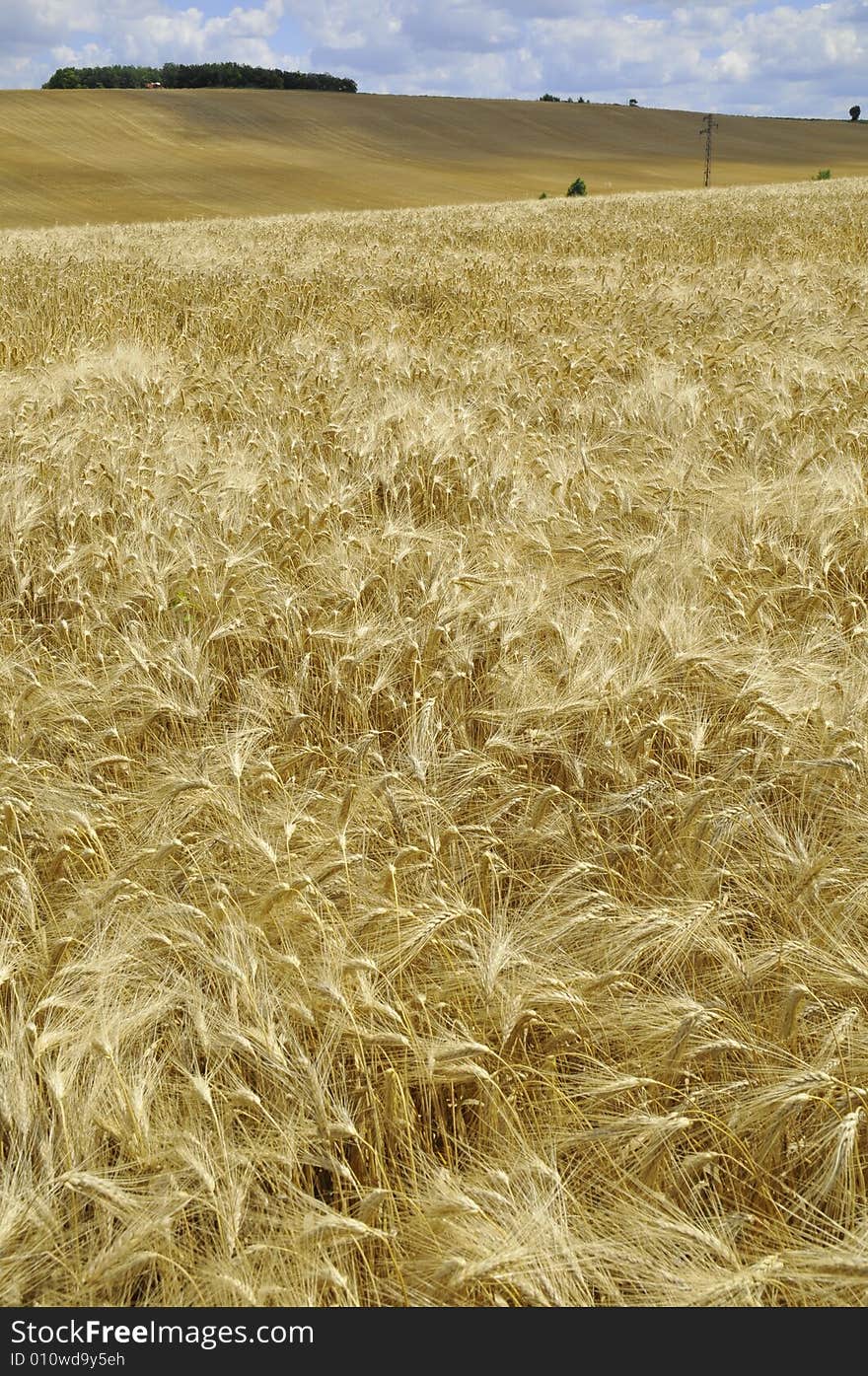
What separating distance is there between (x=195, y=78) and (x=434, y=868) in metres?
105

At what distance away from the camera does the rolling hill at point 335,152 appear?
42.2 meters

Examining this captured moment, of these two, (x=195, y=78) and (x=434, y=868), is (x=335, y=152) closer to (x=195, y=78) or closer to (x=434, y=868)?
(x=195, y=78)

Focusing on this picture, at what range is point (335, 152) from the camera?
2281 inches

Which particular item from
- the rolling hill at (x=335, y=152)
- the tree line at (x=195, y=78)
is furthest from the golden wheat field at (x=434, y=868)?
the tree line at (x=195, y=78)

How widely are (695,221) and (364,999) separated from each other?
56.1 feet

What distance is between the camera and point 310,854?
1.83 m

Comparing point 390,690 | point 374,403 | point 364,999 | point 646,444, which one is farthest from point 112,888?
point 374,403

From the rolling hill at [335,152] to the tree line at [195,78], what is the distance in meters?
20.0

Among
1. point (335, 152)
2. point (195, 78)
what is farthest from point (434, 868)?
Result: point (195, 78)

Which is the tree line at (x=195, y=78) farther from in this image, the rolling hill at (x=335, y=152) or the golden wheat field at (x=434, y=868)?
the golden wheat field at (x=434, y=868)

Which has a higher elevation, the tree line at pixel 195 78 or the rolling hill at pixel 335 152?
the tree line at pixel 195 78

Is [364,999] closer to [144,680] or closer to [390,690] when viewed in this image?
[390,690]

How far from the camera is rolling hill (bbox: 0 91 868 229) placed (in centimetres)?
4219
